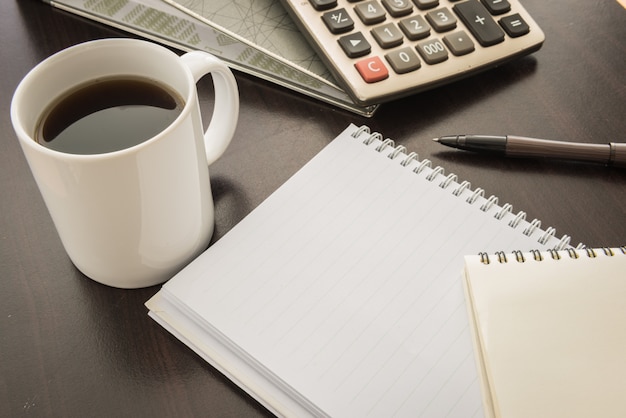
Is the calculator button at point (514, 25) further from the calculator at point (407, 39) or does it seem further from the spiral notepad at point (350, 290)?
the spiral notepad at point (350, 290)

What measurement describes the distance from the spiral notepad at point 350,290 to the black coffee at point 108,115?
94mm

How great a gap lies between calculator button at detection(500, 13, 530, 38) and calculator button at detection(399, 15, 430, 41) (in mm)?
74

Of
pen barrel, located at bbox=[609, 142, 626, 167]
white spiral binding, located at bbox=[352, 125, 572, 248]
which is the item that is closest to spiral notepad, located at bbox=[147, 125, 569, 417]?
white spiral binding, located at bbox=[352, 125, 572, 248]

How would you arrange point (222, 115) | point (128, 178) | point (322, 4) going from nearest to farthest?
1. point (128, 178)
2. point (222, 115)
3. point (322, 4)

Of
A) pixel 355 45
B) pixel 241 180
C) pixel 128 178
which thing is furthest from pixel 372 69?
pixel 128 178

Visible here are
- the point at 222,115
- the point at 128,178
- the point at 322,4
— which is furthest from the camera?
the point at 322,4

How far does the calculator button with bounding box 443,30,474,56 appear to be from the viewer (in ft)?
1.84

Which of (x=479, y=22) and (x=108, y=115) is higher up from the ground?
(x=108, y=115)

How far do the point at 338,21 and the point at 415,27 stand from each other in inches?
2.7

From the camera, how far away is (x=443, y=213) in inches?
18.4

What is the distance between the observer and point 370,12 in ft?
1.86

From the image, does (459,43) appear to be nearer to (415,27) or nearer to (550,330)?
(415,27)

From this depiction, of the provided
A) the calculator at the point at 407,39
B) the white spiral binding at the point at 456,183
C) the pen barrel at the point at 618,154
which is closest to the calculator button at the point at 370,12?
the calculator at the point at 407,39

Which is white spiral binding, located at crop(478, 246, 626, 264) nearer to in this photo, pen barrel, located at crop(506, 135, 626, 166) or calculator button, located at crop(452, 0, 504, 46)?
pen barrel, located at crop(506, 135, 626, 166)
